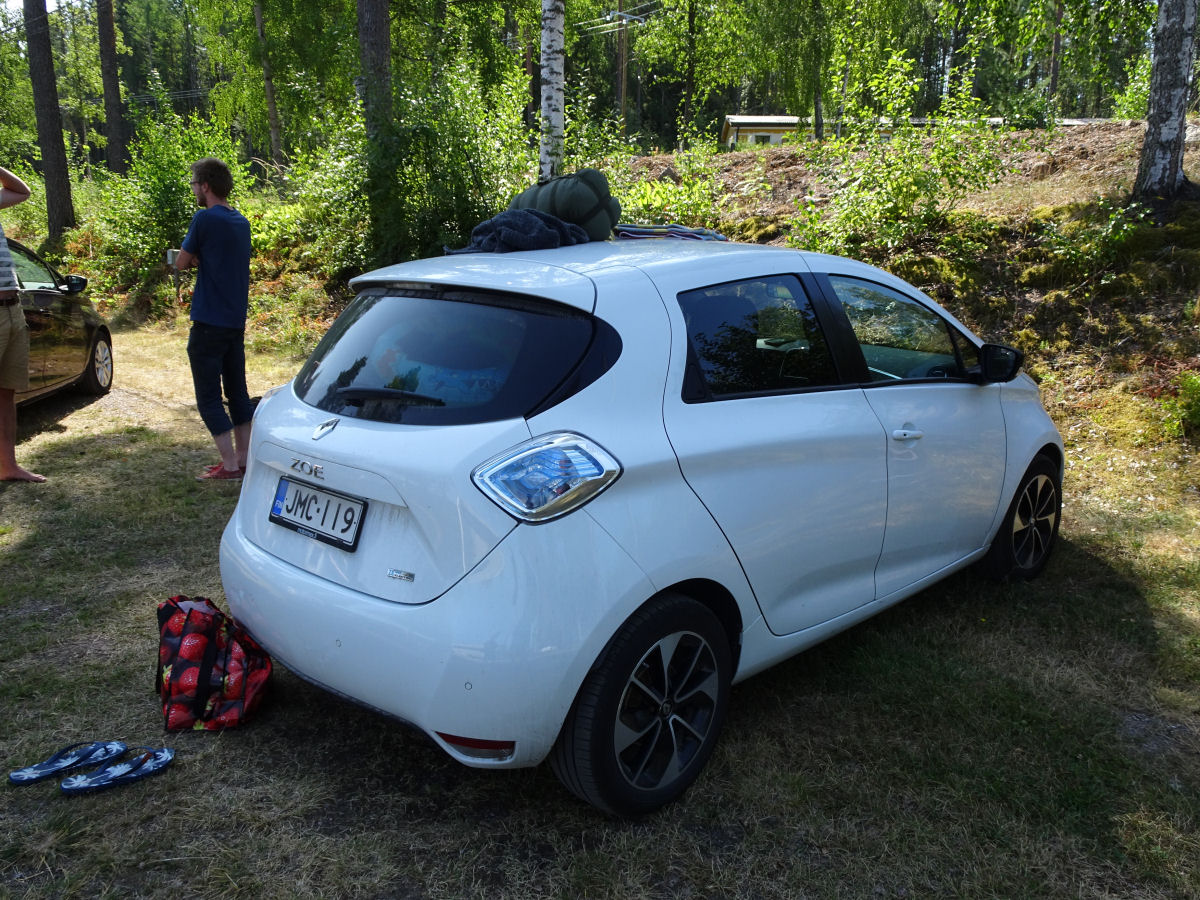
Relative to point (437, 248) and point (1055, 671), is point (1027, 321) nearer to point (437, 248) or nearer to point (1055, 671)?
point (1055, 671)

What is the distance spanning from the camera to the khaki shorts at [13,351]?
18.5 feet

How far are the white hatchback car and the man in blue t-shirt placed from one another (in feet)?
9.26

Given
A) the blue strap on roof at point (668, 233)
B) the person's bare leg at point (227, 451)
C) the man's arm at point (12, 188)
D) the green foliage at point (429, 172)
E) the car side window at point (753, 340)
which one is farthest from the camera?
the green foliage at point (429, 172)

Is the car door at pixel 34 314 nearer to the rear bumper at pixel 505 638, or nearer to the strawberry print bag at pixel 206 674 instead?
the strawberry print bag at pixel 206 674

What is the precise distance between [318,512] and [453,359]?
1.99ft

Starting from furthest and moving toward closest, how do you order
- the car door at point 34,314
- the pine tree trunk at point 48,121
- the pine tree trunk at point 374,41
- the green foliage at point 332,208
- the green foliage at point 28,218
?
the green foliage at point 28,218 → the pine tree trunk at point 48,121 → the pine tree trunk at point 374,41 → the green foliage at point 332,208 → the car door at point 34,314

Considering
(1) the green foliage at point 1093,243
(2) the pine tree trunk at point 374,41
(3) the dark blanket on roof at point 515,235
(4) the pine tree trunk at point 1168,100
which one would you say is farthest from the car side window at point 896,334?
(2) the pine tree trunk at point 374,41

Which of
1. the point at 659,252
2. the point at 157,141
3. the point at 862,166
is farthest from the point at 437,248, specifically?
the point at 659,252

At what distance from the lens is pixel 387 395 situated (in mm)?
2736

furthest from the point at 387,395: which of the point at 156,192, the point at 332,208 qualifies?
the point at 156,192

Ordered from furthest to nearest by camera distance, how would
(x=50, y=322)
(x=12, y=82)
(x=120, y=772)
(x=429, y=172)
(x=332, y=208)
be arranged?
1. (x=12, y=82)
2. (x=332, y=208)
3. (x=429, y=172)
4. (x=50, y=322)
5. (x=120, y=772)

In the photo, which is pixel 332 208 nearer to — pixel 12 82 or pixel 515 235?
pixel 515 235

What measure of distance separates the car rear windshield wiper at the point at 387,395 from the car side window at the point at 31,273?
226 inches

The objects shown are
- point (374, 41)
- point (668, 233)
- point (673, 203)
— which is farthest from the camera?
point (374, 41)
